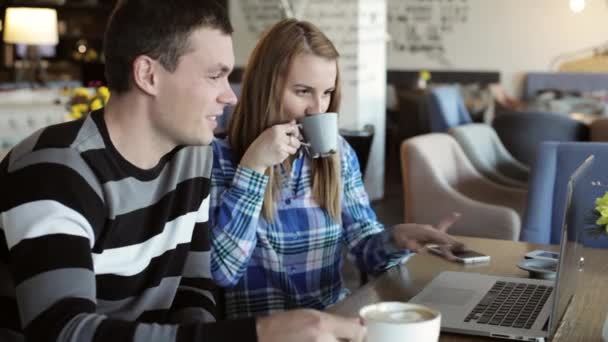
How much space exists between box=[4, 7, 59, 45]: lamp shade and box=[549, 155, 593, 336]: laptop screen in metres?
7.07

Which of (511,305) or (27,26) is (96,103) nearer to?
(511,305)

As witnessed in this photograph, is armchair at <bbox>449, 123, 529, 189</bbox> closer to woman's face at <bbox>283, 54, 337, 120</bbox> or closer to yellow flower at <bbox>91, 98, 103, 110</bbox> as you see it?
yellow flower at <bbox>91, 98, 103, 110</bbox>

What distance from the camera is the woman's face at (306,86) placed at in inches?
75.2

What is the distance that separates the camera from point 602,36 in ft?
29.5

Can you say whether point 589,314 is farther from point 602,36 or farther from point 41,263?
point 602,36

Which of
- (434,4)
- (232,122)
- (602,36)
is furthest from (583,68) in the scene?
(232,122)

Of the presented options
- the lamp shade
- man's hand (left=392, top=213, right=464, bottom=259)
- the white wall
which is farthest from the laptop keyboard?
the white wall

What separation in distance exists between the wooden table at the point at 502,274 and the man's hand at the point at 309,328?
1.27 ft

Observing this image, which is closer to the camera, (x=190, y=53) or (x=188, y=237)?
(x=190, y=53)

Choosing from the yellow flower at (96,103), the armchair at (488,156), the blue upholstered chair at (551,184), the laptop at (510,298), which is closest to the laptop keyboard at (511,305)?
the laptop at (510,298)

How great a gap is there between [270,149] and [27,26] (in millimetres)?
6679

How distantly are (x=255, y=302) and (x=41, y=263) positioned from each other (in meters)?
0.88

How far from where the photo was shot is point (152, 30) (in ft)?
4.36

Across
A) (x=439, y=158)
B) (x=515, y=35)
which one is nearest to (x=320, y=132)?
(x=439, y=158)
